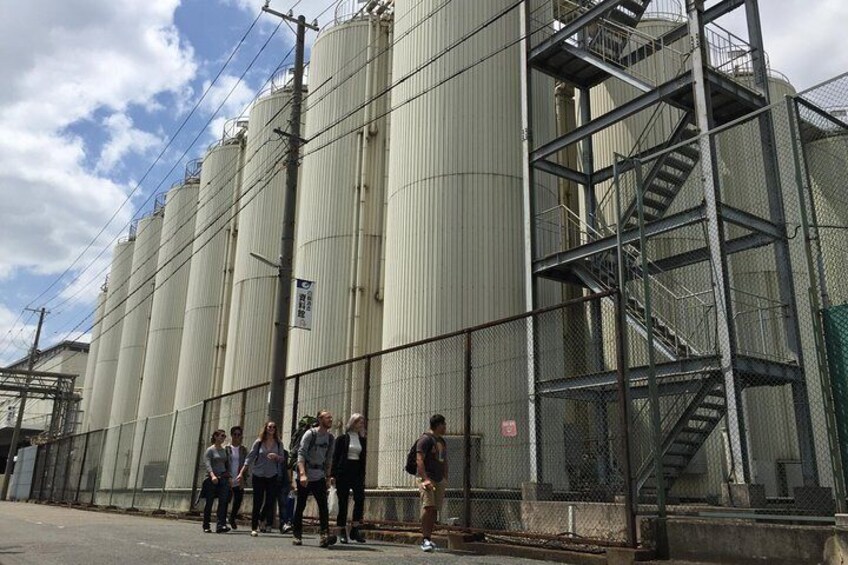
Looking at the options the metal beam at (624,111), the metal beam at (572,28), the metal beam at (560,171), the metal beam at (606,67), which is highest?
the metal beam at (572,28)

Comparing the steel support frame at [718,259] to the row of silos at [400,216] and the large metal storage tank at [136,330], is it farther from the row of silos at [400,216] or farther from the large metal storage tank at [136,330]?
the large metal storage tank at [136,330]

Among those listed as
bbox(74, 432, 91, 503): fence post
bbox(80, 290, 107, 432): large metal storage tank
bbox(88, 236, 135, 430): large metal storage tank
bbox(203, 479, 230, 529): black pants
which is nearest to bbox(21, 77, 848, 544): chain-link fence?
bbox(203, 479, 230, 529): black pants

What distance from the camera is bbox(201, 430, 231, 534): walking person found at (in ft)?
36.3

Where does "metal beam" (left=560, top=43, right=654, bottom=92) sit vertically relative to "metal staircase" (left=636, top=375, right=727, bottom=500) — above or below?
above

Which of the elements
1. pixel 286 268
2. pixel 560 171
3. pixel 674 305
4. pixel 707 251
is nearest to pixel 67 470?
pixel 286 268

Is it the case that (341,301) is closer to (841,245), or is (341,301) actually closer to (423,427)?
(423,427)

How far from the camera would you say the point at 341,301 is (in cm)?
1898

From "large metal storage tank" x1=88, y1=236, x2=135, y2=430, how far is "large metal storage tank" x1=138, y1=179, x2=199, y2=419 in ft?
21.1

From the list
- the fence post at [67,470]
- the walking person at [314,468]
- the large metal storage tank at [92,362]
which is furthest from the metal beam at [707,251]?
the large metal storage tank at [92,362]

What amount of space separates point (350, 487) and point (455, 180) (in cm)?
856

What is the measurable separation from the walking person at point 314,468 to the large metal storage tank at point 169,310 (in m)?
22.8

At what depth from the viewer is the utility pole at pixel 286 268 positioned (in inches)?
497

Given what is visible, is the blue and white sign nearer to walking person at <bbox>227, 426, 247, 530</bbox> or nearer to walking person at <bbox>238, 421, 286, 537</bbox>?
walking person at <bbox>227, 426, 247, 530</bbox>

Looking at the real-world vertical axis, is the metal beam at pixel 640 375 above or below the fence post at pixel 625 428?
above
